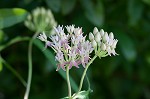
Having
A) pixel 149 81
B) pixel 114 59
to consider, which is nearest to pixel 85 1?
pixel 114 59

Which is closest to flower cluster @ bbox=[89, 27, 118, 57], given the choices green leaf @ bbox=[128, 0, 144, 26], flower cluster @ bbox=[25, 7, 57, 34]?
flower cluster @ bbox=[25, 7, 57, 34]

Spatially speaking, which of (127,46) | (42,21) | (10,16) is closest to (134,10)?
(127,46)

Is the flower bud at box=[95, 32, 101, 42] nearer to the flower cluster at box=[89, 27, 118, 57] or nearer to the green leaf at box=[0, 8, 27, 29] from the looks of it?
the flower cluster at box=[89, 27, 118, 57]

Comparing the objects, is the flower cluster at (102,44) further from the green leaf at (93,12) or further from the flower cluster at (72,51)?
the green leaf at (93,12)

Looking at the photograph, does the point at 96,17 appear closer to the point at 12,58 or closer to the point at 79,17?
the point at 79,17

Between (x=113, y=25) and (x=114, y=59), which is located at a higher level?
(x=113, y=25)
